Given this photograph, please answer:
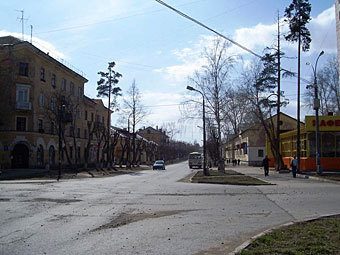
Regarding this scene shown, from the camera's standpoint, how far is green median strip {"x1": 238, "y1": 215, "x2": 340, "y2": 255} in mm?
6324

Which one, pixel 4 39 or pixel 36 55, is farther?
pixel 4 39

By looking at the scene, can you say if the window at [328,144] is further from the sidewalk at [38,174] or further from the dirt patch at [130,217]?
the dirt patch at [130,217]

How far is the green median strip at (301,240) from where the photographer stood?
6.32 meters

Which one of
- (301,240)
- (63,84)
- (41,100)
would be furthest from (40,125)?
(301,240)

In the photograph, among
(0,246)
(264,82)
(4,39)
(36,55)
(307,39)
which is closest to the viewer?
(0,246)

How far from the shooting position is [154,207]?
13070 mm

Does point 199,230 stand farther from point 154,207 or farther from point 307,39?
point 307,39

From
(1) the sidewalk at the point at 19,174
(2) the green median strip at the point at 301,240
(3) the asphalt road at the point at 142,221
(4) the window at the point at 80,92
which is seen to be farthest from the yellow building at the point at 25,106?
(2) the green median strip at the point at 301,240

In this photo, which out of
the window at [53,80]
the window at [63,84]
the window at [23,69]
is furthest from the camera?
the window at [63,84]

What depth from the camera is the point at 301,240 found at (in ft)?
23.3

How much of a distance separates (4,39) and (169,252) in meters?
51.8

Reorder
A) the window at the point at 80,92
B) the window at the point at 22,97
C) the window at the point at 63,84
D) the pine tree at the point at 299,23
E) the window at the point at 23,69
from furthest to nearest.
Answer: the window at the point at 80,92 < the window at the point at 63,84 < the window at the point at 23,69 < the window at the point at 22,97 < the pine tree at the point at 299,23

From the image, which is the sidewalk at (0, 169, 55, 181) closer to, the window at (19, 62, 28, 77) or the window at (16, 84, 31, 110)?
the window at (16, 84, 31, 110)

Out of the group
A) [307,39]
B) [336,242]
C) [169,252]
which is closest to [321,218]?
[336,242]
